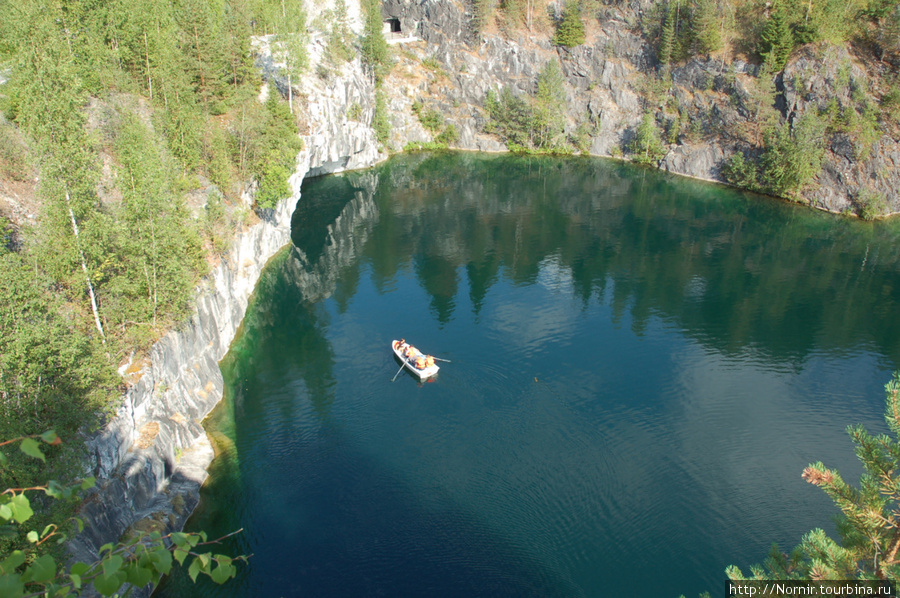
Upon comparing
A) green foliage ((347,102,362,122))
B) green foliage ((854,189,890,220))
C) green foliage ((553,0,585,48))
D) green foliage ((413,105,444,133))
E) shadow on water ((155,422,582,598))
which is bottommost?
shadow on water ((155,422,582,598))

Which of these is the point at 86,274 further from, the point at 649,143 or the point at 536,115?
the point at 649,143

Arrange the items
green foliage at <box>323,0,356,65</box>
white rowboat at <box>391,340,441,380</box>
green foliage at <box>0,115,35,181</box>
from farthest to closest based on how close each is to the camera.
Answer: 1. green foliage at <box>323,0,356,65</box>
2. white rowboat at <box>391,340,441,380</box>
3. green foliage at <box>0,115,35,181</box>

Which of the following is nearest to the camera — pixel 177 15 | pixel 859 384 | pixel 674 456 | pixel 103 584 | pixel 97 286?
pixel 103 584

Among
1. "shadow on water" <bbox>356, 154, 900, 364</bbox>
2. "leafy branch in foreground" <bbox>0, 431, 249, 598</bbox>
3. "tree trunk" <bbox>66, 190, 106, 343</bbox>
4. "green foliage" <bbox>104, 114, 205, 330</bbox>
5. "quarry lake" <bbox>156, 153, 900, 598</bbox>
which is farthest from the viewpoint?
"shadow on water" <bbox>356, 154, 900, 364</bbox>

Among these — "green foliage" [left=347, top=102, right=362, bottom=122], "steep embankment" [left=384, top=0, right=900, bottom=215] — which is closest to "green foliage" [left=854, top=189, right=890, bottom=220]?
"steep embankment" [left=384, top=0, right=900, bottom=215]

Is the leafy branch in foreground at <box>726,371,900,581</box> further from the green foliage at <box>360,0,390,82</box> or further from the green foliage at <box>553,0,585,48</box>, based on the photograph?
the green foliage at <box>553,0,585,48</box>

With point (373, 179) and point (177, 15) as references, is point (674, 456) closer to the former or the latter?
point (177, 15)

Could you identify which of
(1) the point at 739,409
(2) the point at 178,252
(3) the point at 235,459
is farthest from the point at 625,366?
(2) the point at 178,252
